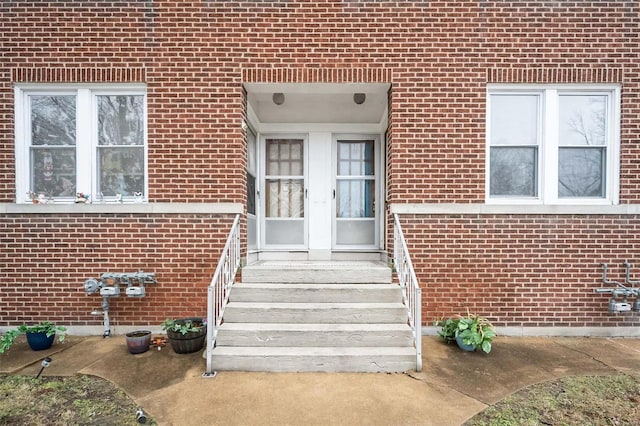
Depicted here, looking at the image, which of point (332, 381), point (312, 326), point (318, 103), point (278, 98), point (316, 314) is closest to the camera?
point (332, 381)

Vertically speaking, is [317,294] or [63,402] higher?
[317,294]

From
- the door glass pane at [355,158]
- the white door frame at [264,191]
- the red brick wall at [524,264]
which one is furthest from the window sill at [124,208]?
the red brick wall at [524,264]

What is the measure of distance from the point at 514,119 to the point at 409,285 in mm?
2918

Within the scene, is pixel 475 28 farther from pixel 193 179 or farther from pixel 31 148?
pixel 31 148

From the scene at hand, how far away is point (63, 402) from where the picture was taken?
10.0ft

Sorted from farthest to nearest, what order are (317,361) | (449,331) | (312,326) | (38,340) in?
(449,331)
(38,340)
(312,326)
(317,361)

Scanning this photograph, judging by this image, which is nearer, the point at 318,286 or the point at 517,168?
the point at 318,286

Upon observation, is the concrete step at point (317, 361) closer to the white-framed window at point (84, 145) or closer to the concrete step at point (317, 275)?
the concrete step at point (317, 275)

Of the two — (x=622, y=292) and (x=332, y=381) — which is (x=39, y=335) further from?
(x=622, y=292)

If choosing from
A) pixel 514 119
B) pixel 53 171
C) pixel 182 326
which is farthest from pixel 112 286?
pixel 514 119

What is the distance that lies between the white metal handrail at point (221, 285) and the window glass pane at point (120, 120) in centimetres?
198

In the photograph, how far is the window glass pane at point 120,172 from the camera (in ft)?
15.6

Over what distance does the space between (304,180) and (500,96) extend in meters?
3.37

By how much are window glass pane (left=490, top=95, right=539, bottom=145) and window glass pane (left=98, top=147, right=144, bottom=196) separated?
518 centimetres
